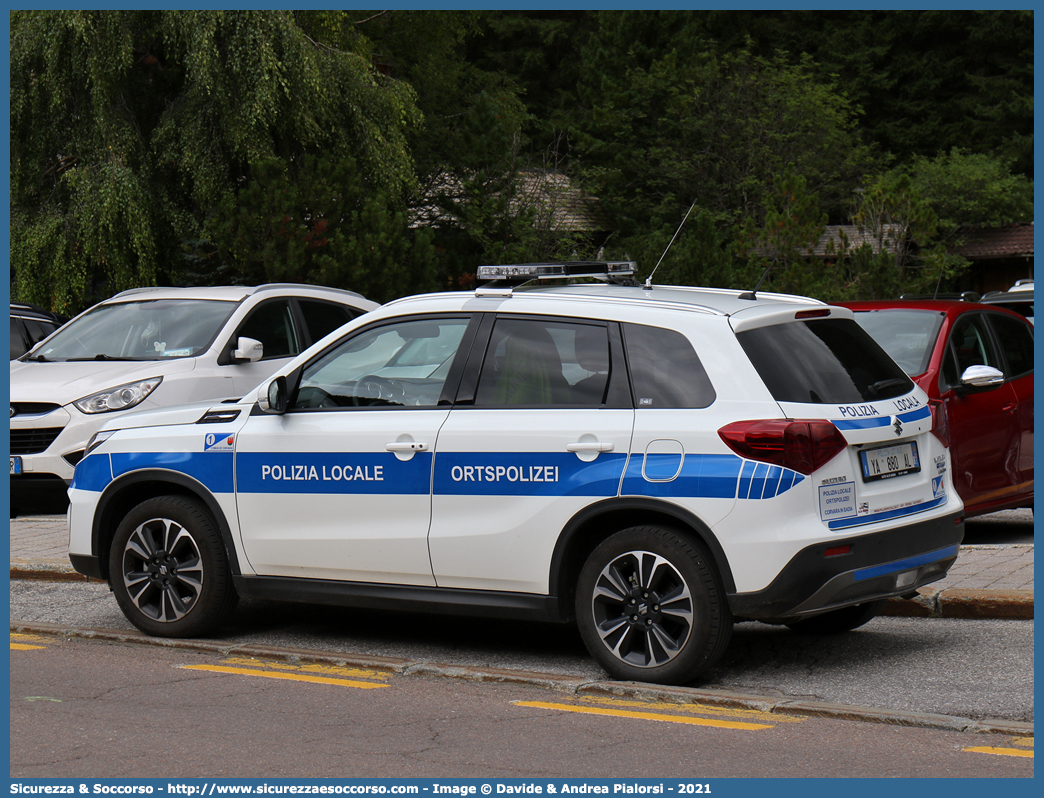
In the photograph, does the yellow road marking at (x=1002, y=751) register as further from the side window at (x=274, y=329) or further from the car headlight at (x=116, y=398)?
the side window at (x=274, y=329)

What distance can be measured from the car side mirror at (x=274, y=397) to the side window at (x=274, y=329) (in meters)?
4.83

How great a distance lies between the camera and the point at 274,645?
699 centimetres

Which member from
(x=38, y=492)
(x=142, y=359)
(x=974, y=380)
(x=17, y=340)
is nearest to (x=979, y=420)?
(x=974, y=380)

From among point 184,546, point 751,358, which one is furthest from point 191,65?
point 751,358

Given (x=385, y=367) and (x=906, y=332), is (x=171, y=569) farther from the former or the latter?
(x=906, y=332)

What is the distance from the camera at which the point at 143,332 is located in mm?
11562

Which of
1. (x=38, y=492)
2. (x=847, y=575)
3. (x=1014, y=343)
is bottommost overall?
(x=38, y=492)

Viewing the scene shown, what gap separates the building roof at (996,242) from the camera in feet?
162

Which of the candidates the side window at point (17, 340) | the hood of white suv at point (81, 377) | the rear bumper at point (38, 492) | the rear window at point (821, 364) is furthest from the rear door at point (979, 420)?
the side window at point (17, 340)

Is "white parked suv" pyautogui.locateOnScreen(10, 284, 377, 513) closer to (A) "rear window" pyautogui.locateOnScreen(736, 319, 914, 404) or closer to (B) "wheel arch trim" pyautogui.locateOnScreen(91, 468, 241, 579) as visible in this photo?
(B) "wheel arch trim" pyautogui.locateOnScreen(91, 468, 241, 579)

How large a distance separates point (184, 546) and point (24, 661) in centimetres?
98

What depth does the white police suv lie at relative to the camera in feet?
18.4

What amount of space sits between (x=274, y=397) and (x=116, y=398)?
14.6ft

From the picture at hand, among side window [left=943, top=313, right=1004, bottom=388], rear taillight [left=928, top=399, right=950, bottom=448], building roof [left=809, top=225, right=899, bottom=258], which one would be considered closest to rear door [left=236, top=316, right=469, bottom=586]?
rear taillight [left=928, top=399, right=950, bottom=448]
